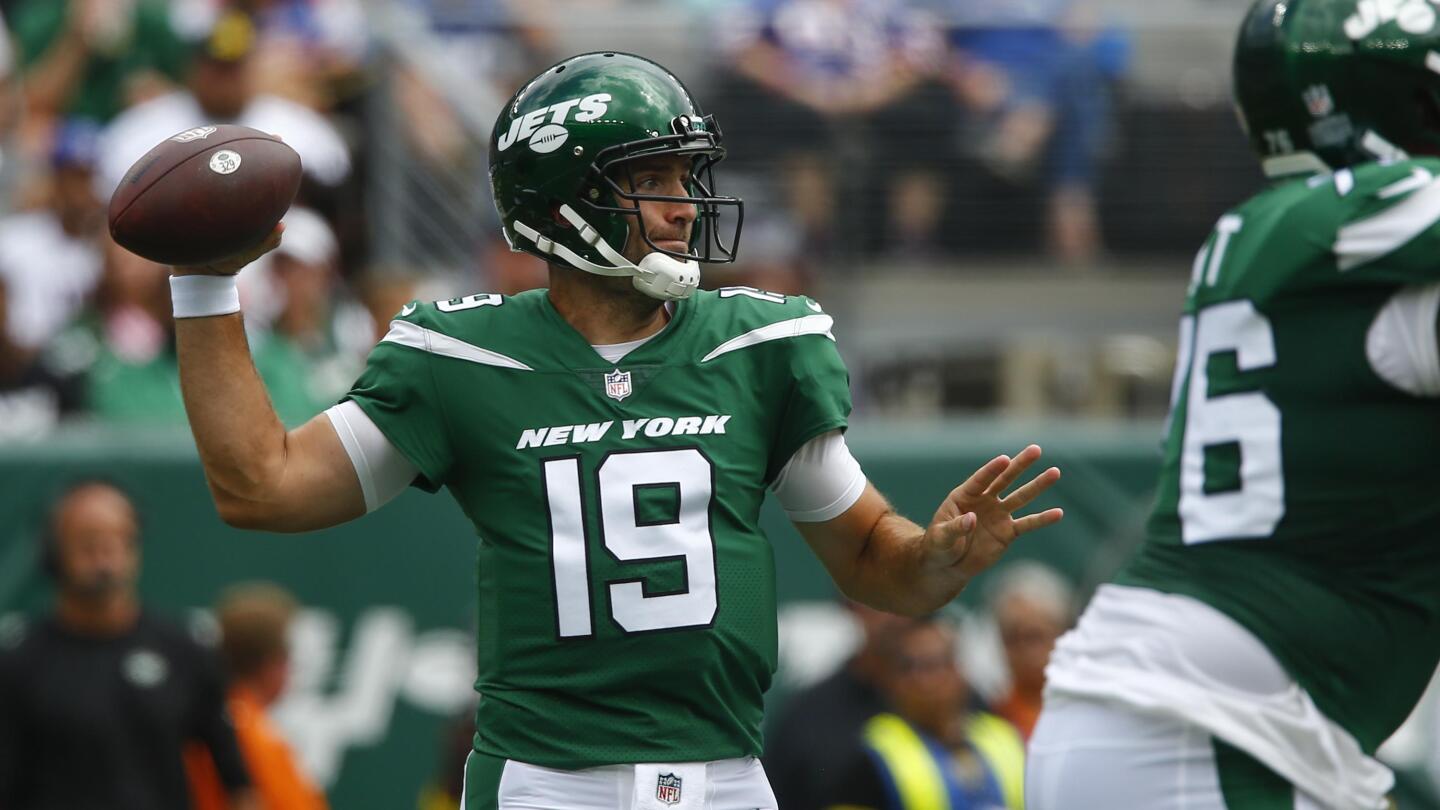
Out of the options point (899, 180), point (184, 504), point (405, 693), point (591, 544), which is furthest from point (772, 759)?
point (899, 180)

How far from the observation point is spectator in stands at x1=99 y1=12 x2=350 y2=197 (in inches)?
326

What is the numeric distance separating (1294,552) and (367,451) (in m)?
1.80

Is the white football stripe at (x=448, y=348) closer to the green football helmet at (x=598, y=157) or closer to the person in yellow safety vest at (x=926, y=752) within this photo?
the green football helmet at (x=598, y=157)

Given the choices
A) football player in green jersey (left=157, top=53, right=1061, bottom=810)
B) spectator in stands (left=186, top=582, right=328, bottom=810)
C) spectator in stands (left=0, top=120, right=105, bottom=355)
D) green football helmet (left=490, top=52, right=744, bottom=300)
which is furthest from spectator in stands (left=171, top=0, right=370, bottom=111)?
football player in green jersey (left=157, top=53, right=1061, bottom=810)

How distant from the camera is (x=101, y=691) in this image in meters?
6.40

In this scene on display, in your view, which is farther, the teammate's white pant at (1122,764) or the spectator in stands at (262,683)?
the spectator in stands at (262,683)

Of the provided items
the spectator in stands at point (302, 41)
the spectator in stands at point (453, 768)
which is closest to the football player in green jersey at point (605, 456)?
the spectator in stands at point (453, 768)

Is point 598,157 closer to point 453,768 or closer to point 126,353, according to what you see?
point 453,768

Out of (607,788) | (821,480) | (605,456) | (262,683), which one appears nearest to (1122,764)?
(821,480)

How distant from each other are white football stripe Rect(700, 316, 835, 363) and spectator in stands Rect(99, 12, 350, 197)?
4991mm

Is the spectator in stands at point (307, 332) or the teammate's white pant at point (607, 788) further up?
the teammate's white pant at point (607, 788)

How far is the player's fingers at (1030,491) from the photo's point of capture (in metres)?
3.42

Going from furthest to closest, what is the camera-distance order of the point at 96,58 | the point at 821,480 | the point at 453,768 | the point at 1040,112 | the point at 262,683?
the point at 1040,112 < the point at 96,58 < the point at 262,683 < the point at 453,768 < the point at 821,480

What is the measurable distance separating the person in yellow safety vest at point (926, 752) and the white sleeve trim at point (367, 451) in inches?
123
